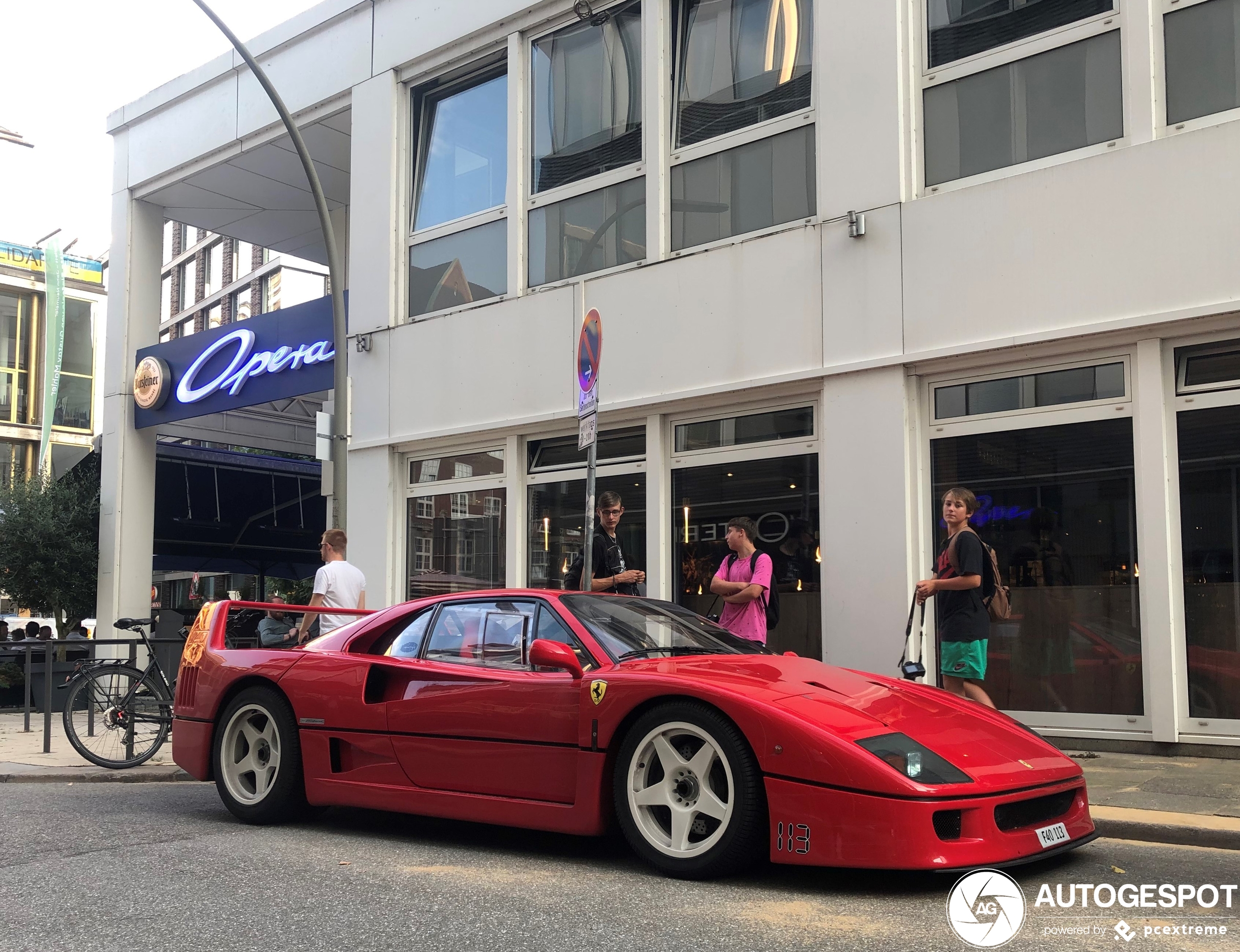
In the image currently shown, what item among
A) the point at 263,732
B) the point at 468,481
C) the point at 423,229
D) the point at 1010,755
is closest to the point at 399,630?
the point at 263,732

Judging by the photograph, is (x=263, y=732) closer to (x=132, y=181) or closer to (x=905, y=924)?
(x=905, y=924)

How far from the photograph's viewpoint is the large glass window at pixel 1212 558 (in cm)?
811

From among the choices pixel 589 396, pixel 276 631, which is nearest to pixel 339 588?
pixel 276 631

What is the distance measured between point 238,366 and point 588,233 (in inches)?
249

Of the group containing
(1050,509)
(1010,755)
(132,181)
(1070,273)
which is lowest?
(1010,755)

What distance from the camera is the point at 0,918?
451cm

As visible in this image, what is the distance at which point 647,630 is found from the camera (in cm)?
599

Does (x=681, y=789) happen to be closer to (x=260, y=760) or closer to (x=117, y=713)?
(x=260, y=760)

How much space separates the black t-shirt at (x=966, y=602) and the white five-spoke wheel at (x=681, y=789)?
10.3 ft

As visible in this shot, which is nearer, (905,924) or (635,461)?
(905,924)

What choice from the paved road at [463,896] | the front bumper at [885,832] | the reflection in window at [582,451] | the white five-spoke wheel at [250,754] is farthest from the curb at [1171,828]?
the reflection in window at [582,451]

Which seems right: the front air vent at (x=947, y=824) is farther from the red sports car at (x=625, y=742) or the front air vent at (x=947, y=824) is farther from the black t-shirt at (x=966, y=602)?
the black t-shirt at (x=966, y=602)

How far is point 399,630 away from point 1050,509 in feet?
16.2

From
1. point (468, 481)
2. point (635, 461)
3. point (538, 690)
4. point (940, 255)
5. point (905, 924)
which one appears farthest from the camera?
point (468, 481)
